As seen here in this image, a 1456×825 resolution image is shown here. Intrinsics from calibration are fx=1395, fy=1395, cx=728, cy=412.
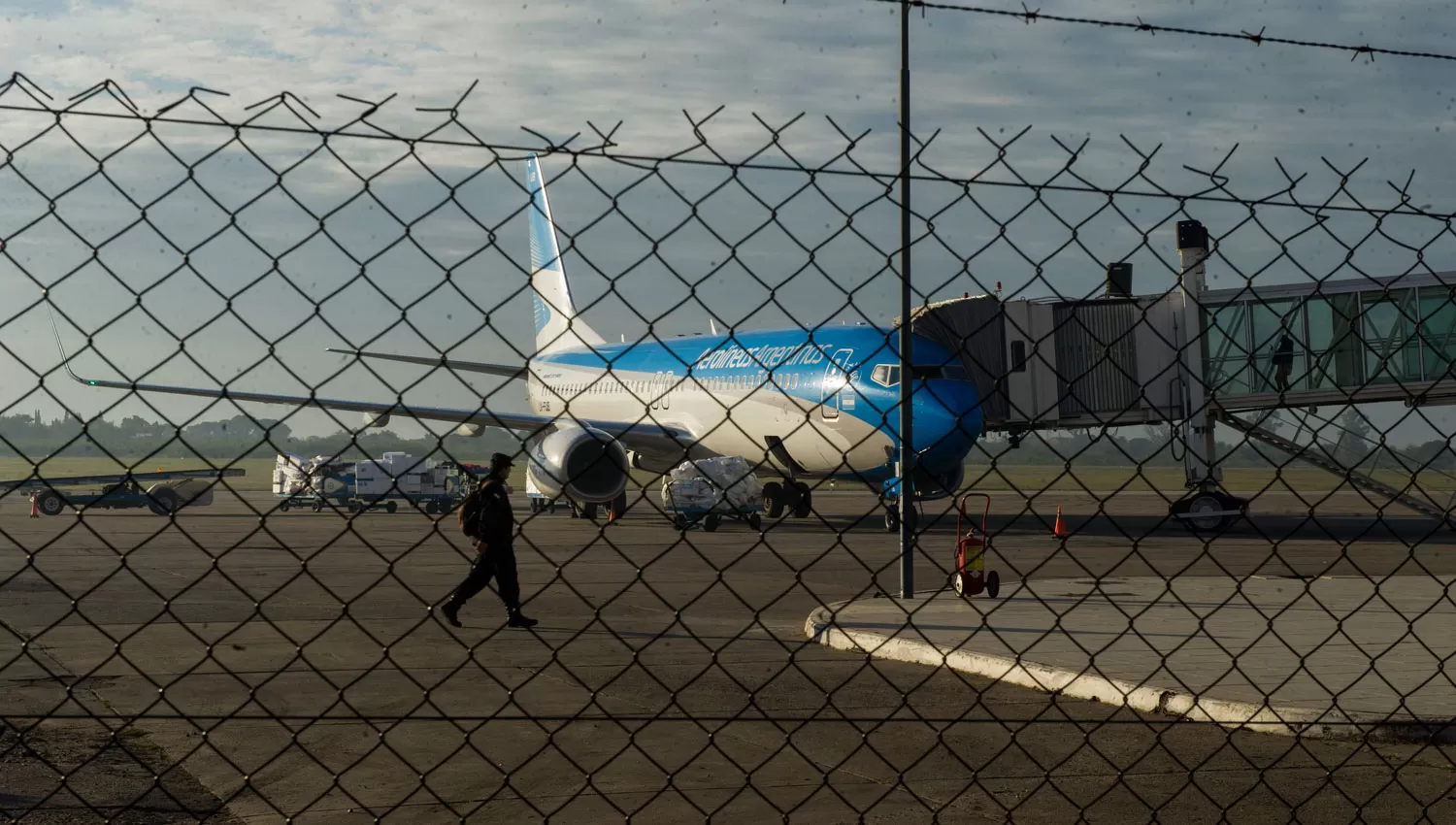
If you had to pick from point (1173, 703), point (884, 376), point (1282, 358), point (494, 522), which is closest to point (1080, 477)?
point (884, 376)

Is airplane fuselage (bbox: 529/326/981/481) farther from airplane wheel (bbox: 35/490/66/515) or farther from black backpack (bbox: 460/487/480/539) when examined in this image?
airplane wheel (bbox: 35/490/66/515)

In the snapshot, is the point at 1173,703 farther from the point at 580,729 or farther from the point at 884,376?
the point at 884,376

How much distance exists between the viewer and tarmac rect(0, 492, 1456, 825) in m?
4.70

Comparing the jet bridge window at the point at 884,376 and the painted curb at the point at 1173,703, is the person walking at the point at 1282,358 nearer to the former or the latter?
the painted curb at the point at 1173,703

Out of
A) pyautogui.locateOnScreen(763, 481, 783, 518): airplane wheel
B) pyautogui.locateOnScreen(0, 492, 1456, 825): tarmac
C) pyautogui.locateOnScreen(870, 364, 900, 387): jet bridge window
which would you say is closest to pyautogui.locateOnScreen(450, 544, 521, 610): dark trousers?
pyautogui.locateOnScreen(0, 492, 1456, 825): tarmac

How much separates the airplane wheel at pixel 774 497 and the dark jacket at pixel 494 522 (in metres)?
16.1

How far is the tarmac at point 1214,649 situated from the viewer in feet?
19.6

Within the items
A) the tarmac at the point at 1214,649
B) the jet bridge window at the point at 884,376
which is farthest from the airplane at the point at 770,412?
the tarmac at the point at 1214,649

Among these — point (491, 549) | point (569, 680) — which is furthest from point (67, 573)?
point (569, 680)

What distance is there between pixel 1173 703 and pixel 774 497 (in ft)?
65.9

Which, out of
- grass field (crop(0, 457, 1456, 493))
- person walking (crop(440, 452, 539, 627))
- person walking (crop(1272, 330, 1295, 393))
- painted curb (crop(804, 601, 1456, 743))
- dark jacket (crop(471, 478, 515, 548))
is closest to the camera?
person walking (crop(1272, 330, 1295, 393))

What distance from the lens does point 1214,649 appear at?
332 inches

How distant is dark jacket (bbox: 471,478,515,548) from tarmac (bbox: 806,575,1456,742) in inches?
91.7

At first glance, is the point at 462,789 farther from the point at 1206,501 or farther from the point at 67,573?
the point at 1206,501
